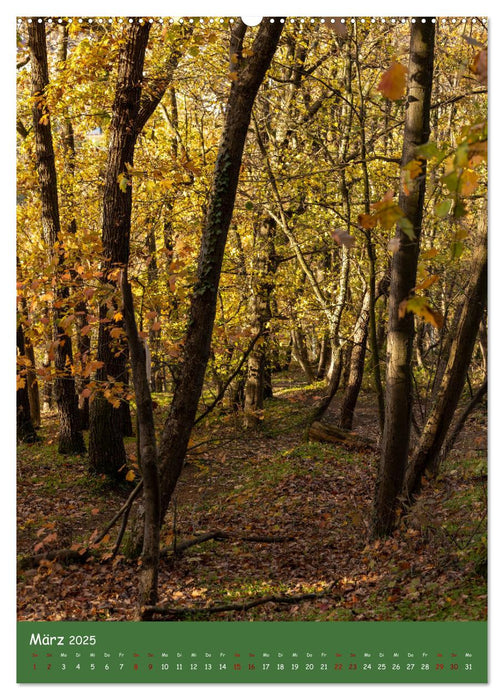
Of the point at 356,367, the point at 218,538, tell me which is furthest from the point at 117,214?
the point at 356,367

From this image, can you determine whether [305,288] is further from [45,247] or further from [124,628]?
[124,628]

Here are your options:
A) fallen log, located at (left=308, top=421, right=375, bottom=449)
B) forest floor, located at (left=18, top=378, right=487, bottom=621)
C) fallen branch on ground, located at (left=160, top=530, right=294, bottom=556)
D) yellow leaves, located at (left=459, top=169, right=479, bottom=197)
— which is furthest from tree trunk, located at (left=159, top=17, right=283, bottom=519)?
fallen log, located at (left=308, top=421, right=375, bottom=449)

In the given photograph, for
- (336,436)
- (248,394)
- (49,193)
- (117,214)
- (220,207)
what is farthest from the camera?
(248,394)

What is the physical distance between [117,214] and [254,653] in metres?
7.55

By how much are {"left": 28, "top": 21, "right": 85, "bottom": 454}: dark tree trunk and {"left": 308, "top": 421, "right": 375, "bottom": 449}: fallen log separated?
4728 mm

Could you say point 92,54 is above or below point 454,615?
above

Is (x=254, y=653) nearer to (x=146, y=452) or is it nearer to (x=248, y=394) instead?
(x=146, y=452)

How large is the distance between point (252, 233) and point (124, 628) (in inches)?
513

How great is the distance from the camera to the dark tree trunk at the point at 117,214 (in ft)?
30.1

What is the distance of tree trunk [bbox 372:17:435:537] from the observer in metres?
5.75

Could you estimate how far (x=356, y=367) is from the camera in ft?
44.8

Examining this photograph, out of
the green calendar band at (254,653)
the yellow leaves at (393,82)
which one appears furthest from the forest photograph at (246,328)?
the green calendar band at (254,653)
